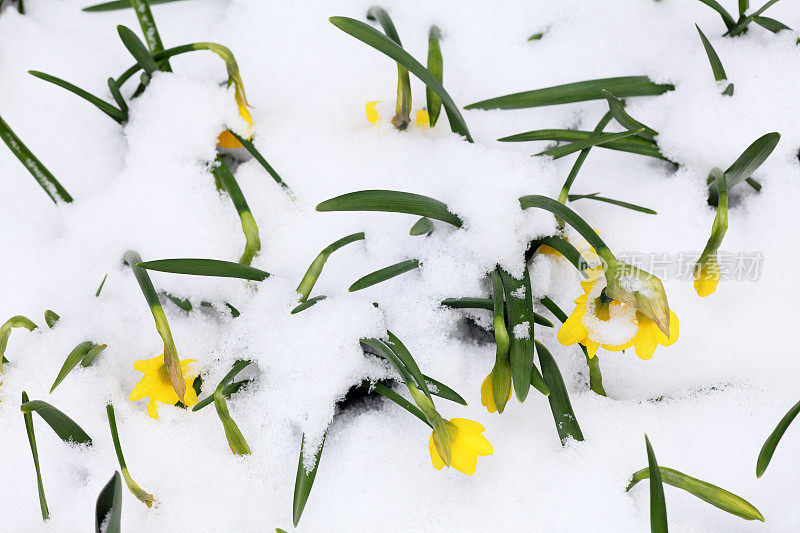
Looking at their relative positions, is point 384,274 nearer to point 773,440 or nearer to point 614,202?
point 614,202

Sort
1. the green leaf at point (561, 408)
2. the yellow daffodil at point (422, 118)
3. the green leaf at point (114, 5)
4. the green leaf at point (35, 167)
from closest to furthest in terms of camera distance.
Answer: the green leaf at point (561, 408) < the green leaf at point (35, 167) < the yellow daffodil at point (422, 118) < the green leaf at point (114, 5)

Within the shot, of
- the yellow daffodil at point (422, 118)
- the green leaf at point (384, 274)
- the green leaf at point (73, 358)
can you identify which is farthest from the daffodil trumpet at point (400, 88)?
the green leaf at point (73, 358)

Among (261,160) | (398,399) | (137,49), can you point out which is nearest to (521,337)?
(398,399)

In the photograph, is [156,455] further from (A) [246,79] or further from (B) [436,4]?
(B) [436,4]

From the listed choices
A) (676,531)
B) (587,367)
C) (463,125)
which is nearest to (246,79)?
(463,125)

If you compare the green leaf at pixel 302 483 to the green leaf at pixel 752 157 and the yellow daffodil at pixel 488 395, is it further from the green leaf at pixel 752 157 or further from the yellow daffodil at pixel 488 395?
the green leaf at pixel 752 157
